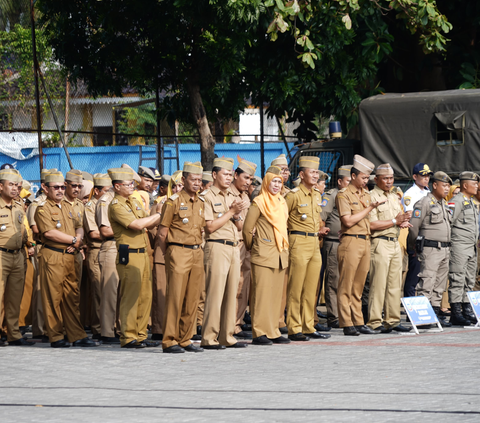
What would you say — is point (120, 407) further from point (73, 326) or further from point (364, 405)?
point (73, 326)

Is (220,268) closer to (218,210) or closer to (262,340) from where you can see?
(218,210)

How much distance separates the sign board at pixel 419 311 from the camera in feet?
33.5

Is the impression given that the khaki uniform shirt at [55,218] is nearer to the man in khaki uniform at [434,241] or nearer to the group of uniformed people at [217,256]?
the group of uniformed people at [217,256]

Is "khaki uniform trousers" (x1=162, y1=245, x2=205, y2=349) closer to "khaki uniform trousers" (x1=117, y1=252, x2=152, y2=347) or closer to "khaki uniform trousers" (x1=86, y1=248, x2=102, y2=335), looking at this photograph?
"khaki uniform trousers" (x1=117, y1=252, x2=152, y2=347)

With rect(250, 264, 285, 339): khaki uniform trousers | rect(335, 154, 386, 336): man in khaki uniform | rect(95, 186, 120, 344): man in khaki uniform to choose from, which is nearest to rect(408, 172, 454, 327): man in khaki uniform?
rect(335, 154, 386, 336): man in khaki uniform

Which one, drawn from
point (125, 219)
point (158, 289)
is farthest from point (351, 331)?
point (125, 219)

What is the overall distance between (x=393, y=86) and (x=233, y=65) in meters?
5.25

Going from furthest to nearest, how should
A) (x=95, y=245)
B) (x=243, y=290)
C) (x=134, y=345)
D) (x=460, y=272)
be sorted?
(x=460, y=272), (x=243, y=290), (x=95, y=245), (x=134, y=345)

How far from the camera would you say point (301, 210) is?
9664 mm

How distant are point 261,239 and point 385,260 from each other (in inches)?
71.7

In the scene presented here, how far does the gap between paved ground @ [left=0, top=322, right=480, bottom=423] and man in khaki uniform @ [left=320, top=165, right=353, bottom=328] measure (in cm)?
164

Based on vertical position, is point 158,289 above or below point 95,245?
below

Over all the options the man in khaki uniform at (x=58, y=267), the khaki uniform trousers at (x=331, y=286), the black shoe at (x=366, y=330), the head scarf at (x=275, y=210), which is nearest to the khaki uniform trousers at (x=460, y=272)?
the black shoe at (x=366, y=330)

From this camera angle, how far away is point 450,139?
1312 cm
